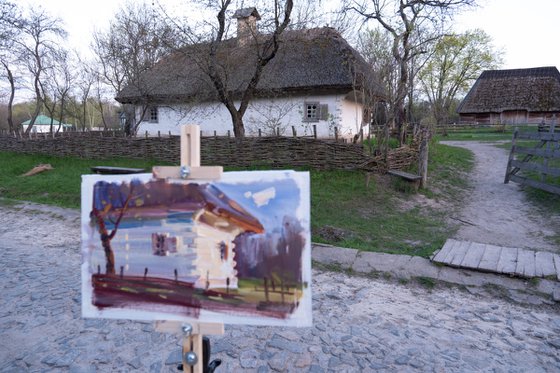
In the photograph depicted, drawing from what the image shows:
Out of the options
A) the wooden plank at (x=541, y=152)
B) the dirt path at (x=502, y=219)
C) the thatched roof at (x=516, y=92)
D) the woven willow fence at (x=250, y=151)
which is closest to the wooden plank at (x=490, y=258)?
the dirt path at (x=502, y=219)

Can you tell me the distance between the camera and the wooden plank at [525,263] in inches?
182

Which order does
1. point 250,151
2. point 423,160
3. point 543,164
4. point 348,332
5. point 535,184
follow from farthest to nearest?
point 250,151, point 423,160, point 535,184, point 543,164, point 348,332

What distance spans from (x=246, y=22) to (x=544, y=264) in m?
10.2

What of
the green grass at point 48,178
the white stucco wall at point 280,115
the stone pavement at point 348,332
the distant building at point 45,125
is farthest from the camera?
the distant building at point 45,125

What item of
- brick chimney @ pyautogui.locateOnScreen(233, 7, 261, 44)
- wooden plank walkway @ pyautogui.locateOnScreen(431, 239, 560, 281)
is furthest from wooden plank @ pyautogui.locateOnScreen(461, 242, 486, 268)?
brick chimney @ pyautogui.locateOnScreen(233, 7, 261, 44)

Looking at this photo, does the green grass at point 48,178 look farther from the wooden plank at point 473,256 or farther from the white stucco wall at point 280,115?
the wooden plank at point 473,256

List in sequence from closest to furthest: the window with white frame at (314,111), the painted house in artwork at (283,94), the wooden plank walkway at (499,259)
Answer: the wooden plank walkway at (499,259), the painted house in artwork at (283,94), the window with white frame at (314,111)

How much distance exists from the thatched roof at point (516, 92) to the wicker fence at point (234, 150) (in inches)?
1143

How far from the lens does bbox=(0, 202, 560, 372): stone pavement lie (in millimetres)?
3029

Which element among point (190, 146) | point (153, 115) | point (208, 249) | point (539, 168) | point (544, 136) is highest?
point (153, 115)

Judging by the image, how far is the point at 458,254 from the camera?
528 cm

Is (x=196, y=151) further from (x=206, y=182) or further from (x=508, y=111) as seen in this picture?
(x=508, y=111)

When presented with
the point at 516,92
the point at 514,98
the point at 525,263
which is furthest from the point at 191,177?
the point at 516,92

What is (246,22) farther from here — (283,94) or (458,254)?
(458,254)
